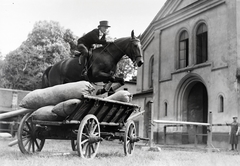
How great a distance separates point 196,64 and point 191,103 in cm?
258

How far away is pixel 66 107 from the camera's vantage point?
5.20 meters

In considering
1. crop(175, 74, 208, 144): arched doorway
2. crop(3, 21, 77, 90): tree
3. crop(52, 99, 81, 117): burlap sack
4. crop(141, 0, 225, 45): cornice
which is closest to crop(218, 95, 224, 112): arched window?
crop(175, 74, 208, 144): arched doorway

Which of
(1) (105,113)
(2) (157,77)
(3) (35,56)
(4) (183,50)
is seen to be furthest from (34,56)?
(1) (105,113)

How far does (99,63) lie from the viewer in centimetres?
727

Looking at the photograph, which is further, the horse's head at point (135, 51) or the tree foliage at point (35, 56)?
the tree foliage at point (35, 56)

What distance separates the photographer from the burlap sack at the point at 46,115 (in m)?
5.51

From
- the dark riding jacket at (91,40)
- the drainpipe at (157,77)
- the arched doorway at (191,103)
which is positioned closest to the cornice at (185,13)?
the drainpipe at (157,77)

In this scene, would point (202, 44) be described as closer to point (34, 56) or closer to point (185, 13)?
point (185, 13)

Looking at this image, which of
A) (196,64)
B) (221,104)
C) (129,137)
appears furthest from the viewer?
(196,64)

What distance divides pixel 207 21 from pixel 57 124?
1404 cm

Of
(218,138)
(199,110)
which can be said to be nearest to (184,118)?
(199,110)

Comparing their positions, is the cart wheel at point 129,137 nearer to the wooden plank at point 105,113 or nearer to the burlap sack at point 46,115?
the wooden plank at point 105,113

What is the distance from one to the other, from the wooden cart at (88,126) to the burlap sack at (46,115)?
0.24 feet

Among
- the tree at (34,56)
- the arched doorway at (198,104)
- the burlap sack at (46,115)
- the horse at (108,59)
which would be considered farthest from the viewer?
the tree at (34,56)
